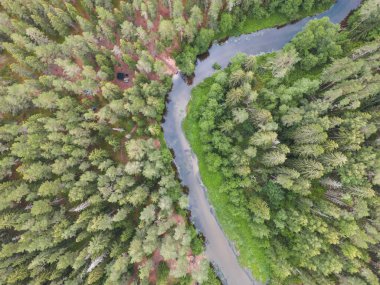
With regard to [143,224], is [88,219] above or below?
above

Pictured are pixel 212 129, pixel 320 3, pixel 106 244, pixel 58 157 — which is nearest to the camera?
pixel 106 244

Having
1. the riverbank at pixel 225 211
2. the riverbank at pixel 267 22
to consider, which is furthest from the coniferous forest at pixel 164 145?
the riverbank at pixel 267 22

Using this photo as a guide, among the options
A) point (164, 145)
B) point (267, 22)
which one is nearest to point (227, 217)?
point (164, 145)

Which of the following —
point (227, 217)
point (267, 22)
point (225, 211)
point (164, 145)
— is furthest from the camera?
point (267, 22)

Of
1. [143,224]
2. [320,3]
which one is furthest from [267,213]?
[320,3]

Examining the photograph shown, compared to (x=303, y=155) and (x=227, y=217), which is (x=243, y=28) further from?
(x=227, y=217)

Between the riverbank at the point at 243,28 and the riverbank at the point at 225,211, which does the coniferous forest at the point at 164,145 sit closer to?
the riverbank at the point at 243,28

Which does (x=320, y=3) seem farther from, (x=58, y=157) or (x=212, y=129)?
(x=58, y=157)

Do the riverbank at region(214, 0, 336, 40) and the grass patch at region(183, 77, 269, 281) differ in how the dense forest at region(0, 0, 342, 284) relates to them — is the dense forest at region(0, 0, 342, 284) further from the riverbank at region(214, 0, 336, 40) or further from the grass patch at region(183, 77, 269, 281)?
the grass patch at region(183, 77, 269, 281)
